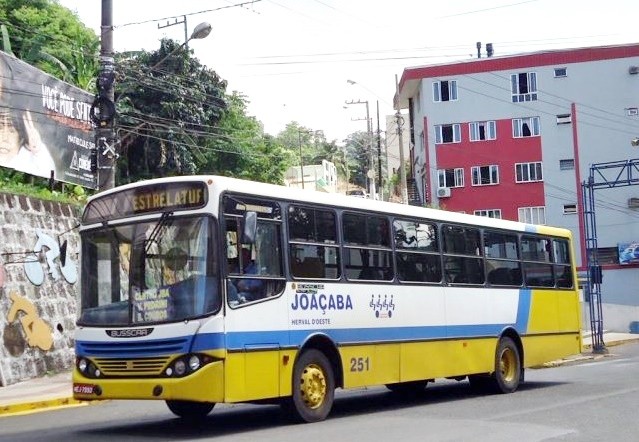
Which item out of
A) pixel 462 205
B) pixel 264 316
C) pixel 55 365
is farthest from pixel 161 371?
pixel 462 205

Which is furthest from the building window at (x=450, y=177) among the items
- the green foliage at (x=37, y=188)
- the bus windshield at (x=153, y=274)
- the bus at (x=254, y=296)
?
the bus windshield at (x=153, y=274)

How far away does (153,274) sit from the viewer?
11305 millimetres

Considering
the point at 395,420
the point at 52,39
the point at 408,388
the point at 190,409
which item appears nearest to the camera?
the point at 395,420

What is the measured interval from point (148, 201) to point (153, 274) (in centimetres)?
100

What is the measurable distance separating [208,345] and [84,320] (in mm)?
1890

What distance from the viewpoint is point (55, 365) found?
22.2m

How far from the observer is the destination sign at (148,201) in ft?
37.6

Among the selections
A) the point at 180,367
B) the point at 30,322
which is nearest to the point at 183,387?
the point at 180,367

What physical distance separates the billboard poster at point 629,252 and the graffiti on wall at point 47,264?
40717 millimetres

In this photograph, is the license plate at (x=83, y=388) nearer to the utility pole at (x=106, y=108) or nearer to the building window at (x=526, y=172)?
the utility pole at (x=106, y=108)

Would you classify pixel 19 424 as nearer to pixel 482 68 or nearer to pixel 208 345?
pixel 208 345

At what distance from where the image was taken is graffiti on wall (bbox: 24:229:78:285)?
2203 cm

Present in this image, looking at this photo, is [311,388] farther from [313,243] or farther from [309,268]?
[313,243]

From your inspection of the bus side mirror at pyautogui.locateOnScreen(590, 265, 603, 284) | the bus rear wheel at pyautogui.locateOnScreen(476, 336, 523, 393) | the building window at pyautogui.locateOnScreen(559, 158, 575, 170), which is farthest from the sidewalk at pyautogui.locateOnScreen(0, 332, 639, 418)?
the building window at pyautogui.locateOnScreen(559, 158, 575, 170)
